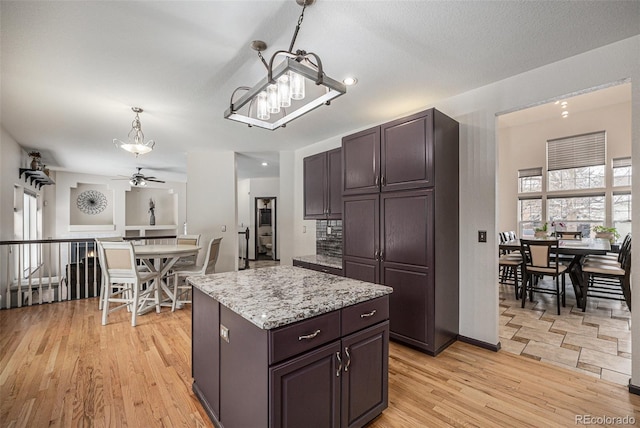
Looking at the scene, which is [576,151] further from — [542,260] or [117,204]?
[117,204]

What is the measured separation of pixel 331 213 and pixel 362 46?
223 centimetres

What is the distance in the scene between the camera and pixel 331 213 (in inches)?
155

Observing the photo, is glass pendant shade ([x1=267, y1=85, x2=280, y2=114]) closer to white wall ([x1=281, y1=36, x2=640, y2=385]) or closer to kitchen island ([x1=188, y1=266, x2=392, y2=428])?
kitchen island ([x1=188, y1=266, x2=392, y2=428])

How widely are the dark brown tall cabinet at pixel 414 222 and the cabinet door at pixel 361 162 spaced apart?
0.01m

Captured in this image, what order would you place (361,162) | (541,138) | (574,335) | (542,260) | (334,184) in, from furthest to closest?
(541,138) < (334,184) < (542,260) < (361,162) < (574,335)

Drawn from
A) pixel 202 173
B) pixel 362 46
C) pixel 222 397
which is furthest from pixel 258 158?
pixel 222 397

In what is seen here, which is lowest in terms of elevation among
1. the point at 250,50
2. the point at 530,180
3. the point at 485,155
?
the point at 485,155

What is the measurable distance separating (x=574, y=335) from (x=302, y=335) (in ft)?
10.9

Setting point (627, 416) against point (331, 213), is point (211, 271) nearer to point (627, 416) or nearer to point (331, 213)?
point (331, 213)

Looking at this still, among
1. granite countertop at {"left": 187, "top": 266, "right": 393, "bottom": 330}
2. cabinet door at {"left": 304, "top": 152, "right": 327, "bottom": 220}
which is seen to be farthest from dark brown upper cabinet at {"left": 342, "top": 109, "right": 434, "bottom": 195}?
granite countertop at {"left": 187, "top": 266, "right": 393, "bottom": 330}

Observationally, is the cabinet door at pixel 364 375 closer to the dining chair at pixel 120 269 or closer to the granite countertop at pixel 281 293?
the granite countertop at pixel 281 293

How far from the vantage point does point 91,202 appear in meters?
8.36

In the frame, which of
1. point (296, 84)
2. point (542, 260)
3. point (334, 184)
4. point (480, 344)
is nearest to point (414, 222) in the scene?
point (480, 344)

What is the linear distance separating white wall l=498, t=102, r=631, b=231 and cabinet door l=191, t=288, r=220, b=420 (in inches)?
232
